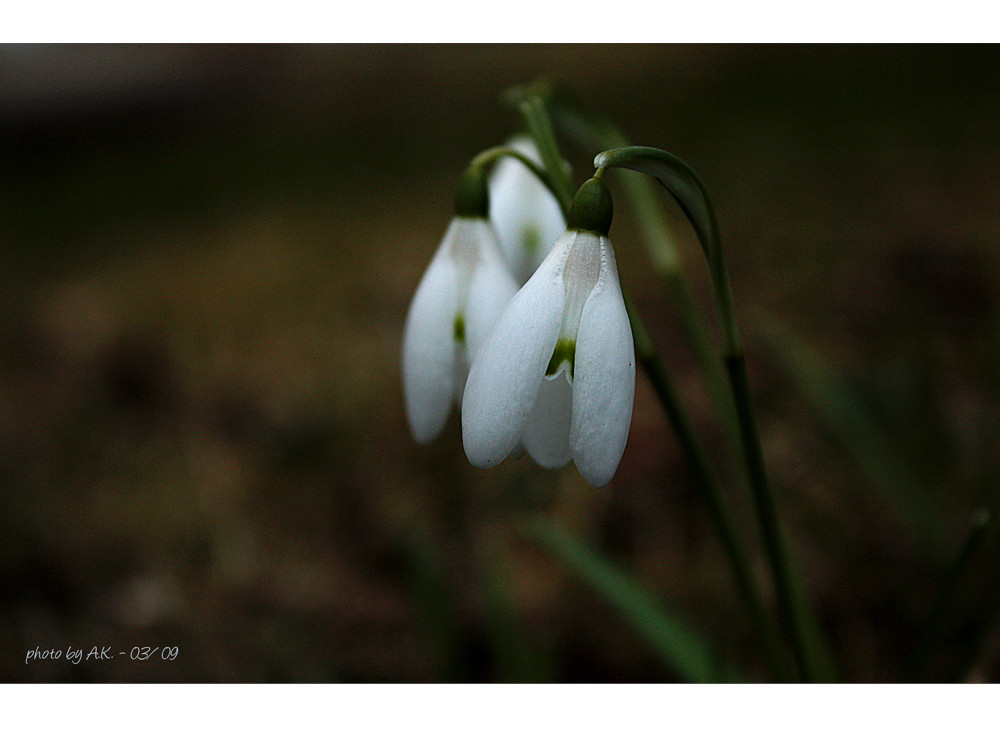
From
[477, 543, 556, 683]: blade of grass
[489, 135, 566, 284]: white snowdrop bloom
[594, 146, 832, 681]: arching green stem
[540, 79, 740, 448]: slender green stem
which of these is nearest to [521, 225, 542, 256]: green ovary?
[489, 135, 566, 284]: white snowdrop bloom

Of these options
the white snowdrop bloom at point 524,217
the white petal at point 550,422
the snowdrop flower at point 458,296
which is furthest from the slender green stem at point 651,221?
the white petal at point 550,422

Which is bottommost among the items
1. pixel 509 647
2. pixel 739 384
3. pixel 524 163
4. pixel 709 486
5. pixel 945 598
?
pixel 509 647

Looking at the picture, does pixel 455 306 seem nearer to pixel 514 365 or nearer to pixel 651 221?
pixel 514 365

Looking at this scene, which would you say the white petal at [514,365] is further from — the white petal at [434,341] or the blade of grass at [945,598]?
the blade of grass at [945,598]

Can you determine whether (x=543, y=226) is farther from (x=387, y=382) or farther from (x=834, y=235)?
(x=834, y=235)

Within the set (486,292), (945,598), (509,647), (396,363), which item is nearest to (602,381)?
(486,292)

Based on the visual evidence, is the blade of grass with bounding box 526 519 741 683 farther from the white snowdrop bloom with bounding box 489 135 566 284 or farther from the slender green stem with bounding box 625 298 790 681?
the white snowdrop bloom with bounding box 489 135 566 284
